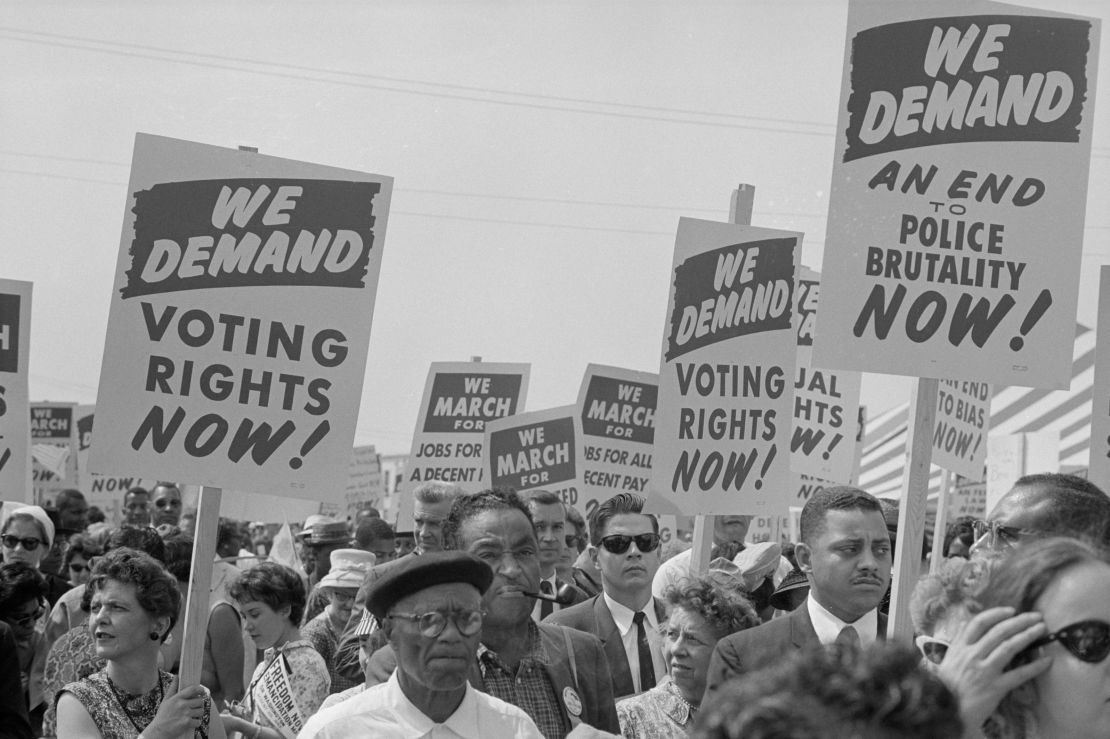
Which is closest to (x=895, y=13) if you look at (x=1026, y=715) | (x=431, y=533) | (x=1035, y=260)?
(x=1035, y=260)

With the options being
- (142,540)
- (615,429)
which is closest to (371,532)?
(615,429)

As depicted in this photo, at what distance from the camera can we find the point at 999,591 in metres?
2.52

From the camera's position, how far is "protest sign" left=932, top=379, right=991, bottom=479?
10016mm

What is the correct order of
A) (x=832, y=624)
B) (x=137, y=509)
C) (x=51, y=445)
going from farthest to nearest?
(x=51, y=445) → (x=137, y=509) → (x=832, y=624)

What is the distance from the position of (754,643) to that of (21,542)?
636 cm

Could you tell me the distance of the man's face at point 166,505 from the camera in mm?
13430

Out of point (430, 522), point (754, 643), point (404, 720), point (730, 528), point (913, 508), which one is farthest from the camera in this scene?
point (730, 528)

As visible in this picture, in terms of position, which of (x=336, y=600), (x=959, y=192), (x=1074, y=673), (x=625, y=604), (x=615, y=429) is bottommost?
(x=336, y=600)

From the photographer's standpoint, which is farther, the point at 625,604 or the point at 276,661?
the point at 625,604

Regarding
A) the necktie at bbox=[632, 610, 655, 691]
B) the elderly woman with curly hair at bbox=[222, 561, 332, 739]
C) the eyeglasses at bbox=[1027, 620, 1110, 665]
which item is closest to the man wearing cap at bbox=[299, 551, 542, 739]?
the eyeglasses at bbox=[1027, 620, 1110, 665]

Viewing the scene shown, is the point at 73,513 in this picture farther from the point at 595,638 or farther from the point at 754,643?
the point at 754,643

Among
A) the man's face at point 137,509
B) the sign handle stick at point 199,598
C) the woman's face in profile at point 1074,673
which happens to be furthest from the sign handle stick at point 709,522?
the man's face at point 137,509

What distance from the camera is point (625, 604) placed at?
22.7ft

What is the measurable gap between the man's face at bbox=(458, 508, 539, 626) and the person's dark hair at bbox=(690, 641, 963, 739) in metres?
2.99
